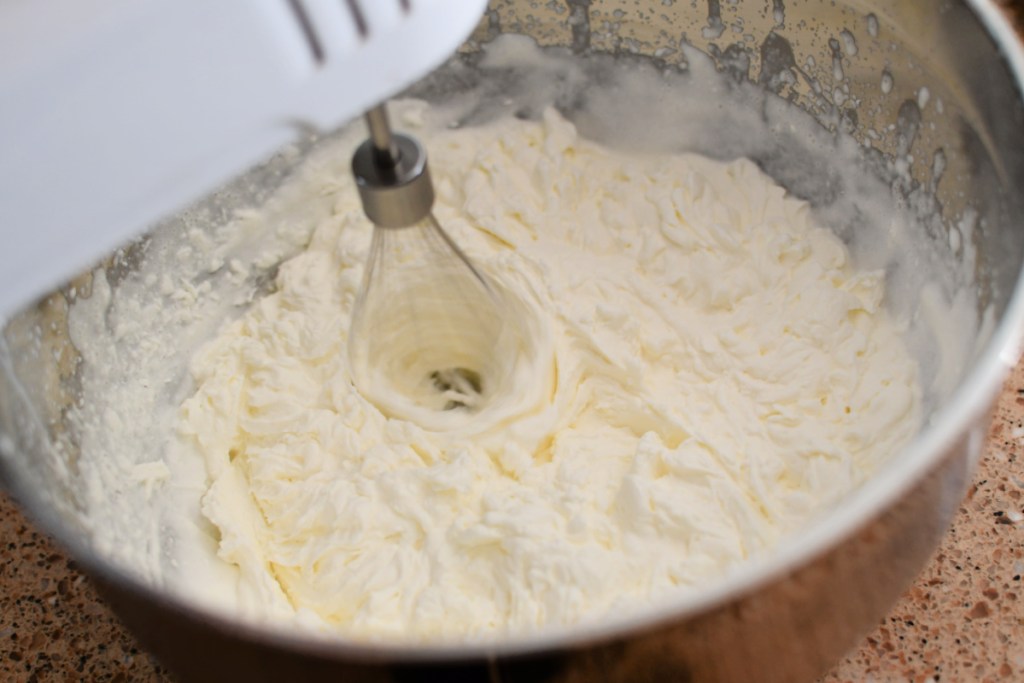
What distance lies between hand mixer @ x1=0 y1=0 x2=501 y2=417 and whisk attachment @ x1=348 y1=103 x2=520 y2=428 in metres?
0.35

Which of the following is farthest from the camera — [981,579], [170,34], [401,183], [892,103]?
[892,103]

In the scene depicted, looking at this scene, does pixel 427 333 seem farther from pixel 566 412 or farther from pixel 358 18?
pixel 358 18

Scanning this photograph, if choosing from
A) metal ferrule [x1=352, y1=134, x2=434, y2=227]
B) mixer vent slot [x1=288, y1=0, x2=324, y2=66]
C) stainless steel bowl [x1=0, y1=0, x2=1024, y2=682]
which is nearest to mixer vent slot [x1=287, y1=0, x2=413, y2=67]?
mixer vent slot [x1=288, y1=0, x2=324, y2=66]

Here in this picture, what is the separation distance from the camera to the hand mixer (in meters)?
0.46

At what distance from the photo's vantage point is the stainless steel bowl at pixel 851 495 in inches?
20.1

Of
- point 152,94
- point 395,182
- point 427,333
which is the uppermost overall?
point 152,94

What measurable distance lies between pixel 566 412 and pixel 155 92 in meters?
0.53

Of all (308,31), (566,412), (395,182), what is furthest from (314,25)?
(566,412)

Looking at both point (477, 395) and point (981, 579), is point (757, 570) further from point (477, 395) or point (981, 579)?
point (477, 395)

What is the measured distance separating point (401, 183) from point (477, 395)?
0.35 m

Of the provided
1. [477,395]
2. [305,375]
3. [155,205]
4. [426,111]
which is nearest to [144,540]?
[305,375]

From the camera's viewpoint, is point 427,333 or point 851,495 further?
point 427,333

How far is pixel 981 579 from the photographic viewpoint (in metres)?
0.80

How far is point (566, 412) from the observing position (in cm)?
92
